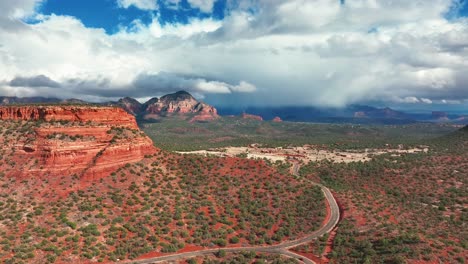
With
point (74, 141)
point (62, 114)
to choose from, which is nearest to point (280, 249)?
point (74, 141)

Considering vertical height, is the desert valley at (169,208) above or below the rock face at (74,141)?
below

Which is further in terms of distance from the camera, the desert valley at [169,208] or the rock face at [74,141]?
the rock face at [74,141]

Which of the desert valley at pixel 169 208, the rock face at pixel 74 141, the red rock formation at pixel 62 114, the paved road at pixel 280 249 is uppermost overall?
the red rock formation at pixel 62 114

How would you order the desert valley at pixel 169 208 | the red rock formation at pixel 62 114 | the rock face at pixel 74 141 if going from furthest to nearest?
the red rock formation at pixel 62 114
the rock face at pixel 74 141
the desert valley at pixel 169 208

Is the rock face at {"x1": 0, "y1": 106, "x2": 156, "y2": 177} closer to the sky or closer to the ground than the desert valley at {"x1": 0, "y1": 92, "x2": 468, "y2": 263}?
closer to the sky

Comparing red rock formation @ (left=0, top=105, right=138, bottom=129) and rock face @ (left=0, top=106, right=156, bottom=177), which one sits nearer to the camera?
rock face @ (left=0, top=106, right=156, bottom=177)

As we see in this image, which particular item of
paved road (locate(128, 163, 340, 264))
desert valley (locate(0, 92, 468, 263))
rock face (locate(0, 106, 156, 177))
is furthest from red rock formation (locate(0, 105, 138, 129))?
paved road (locate(128, 163, 340, 264))

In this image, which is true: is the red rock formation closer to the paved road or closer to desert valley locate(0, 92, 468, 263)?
desert valley locate(0, 92, 468, 263)

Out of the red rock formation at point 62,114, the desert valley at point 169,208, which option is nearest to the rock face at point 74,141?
the red rock formation at point 62,114

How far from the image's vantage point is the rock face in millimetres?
60188

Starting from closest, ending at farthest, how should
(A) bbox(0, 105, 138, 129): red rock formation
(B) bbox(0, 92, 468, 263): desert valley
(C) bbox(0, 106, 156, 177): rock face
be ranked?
(B) bbox(0, 92, 468, 263): desert valley, (C) bbox(0, 106, 156, 177): rock face, (A) bbox(0, 105, 138, 129): red rock formation

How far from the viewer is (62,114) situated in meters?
66.6

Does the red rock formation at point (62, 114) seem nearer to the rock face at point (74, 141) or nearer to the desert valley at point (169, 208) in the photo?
the rock face at point (74, 141)

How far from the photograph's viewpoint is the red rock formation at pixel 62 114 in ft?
218
